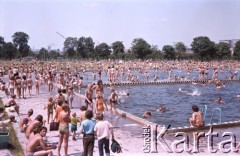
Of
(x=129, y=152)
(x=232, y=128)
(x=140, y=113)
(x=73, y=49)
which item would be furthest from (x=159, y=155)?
(x=73, y=49)

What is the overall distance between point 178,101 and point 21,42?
84001 mm

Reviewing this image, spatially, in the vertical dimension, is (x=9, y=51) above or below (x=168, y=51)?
below

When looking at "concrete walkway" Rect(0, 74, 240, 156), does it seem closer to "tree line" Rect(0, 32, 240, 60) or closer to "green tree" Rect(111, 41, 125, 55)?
"tree line" Rect(0, 32, 240, 60)

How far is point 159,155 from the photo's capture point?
31.8ft

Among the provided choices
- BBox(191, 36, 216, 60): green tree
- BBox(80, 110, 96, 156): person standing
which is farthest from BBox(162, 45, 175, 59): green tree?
BBox(80, 110, 96, 156): person standing

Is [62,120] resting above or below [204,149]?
above

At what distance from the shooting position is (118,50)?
105562mm

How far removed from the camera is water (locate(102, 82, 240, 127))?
20578 mm

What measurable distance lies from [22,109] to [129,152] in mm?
9139

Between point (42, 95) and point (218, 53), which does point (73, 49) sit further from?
point (42, 95)

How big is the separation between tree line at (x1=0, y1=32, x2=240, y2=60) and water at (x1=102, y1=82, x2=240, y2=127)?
58.6m

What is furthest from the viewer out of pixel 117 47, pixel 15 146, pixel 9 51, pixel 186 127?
pixel 117 47

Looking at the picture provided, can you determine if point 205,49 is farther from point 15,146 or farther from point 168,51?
point 15,146

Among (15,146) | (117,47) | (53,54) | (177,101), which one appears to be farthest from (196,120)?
(53,54)
